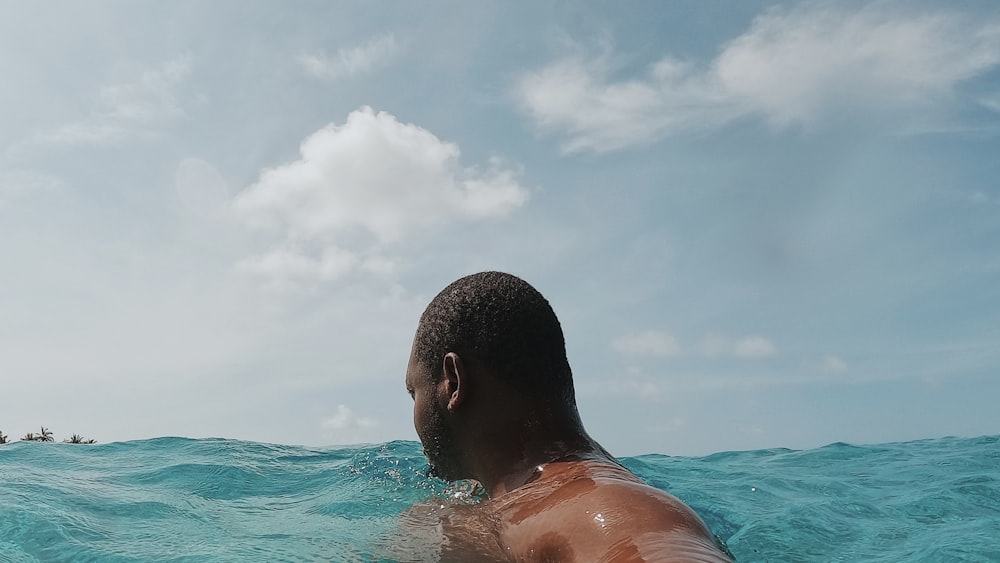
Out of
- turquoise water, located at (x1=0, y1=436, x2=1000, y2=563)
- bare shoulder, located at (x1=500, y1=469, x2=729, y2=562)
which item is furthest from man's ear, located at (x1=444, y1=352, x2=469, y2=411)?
turquoise water, located at (x1=0, y1=436, x2=1000, y2=563)

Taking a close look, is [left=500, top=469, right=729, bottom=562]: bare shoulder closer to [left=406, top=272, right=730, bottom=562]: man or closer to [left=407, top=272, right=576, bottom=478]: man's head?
[left=406, top=272, right=730, bottom=562]: man

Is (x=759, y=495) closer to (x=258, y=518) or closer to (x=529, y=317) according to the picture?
(x=258, y=518)

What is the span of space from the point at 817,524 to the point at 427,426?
3.99 metres

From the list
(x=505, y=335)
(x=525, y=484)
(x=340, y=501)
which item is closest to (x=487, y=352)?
(x=505, y=335)

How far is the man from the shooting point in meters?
3.32

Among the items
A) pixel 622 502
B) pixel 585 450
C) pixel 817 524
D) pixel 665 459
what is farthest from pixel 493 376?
pixel 665 459

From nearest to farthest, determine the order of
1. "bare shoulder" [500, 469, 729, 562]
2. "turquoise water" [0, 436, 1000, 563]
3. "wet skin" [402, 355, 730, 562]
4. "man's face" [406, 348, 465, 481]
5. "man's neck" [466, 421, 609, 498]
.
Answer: "bare shoulder" [500, 469, 729, 562] < "wet skin" [402, 355, 730, 562] < "man's neck" [466, 421, 609, 498] < "man's face" [406, 348, 465, 481] < "turquoise water" [0, 436, 1000, 563]

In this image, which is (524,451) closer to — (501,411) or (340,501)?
(501,411)

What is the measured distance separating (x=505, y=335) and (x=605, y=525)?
3.50 feet

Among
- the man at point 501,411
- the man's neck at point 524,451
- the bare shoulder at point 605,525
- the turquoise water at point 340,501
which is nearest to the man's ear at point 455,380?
the man at point 501,411

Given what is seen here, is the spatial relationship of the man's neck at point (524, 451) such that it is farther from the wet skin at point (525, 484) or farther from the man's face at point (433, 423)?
the man's face at point (433, 423)

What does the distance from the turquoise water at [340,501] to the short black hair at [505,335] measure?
4.31 feet

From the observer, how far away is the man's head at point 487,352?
347 cm

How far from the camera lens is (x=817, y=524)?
617 centimetres
